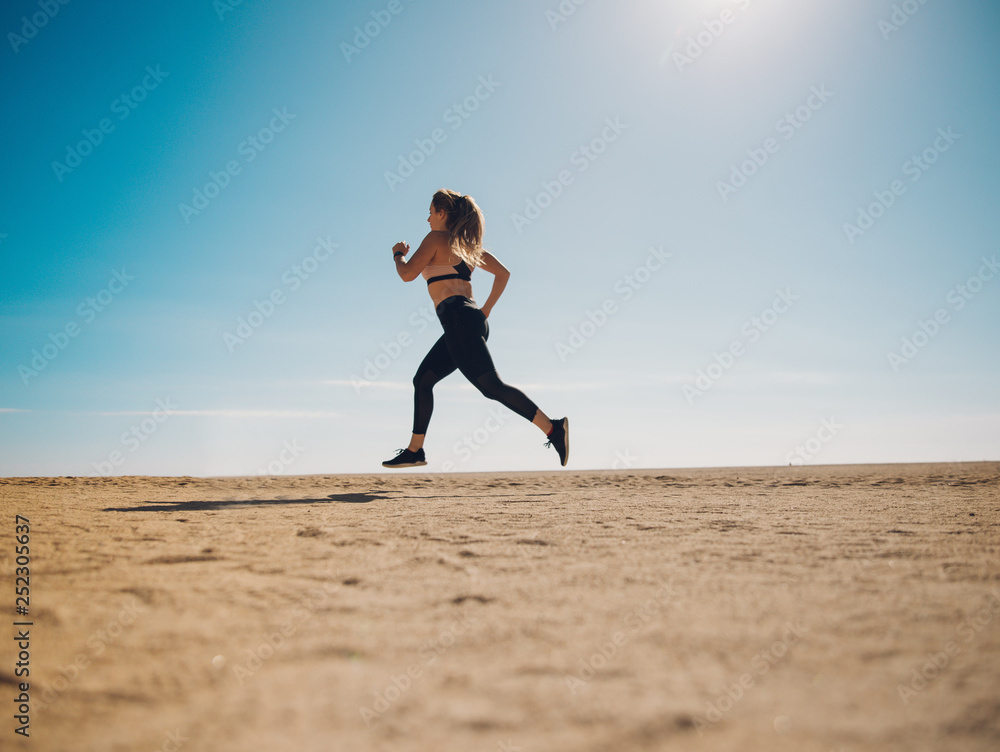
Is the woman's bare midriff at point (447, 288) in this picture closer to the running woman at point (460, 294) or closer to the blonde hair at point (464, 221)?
the running woman at point (460, 294)

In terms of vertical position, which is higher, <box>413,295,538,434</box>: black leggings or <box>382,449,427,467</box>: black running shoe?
<box>413,295,538,434</box>: black leggings

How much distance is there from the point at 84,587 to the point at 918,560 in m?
2.63

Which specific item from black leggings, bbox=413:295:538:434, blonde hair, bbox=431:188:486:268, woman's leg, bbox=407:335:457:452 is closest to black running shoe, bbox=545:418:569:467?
black leggings, bbox=413:295:538:434

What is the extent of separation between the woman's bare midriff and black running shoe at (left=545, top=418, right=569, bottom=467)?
4.37 ft

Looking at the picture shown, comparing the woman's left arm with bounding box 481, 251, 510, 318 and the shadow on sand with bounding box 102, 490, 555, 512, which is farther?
the woman's left arm with bounding box 481, 251, 510, 318

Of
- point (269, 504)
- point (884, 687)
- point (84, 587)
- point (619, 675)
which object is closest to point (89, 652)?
point (84, 587)

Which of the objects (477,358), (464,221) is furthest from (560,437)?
(464,221)

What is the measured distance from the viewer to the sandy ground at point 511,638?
0.93 m

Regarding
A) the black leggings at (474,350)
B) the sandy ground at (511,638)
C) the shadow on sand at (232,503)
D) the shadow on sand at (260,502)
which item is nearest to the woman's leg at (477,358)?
the black leggings at (474,350)

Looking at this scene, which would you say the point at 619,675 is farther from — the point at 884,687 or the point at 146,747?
the point at 146,747

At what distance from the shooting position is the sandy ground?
932 mm

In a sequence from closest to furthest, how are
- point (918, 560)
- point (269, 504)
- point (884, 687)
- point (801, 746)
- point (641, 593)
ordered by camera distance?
point (801, 746), point (884, 687), point (641, 593), point (918, 560), point (269, 504)

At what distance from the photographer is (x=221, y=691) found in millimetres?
1051

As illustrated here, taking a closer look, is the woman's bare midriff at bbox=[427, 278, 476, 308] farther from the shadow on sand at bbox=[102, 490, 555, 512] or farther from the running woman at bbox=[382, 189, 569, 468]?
the shadow on sand at bbox=[102, 490, 555, 512]
